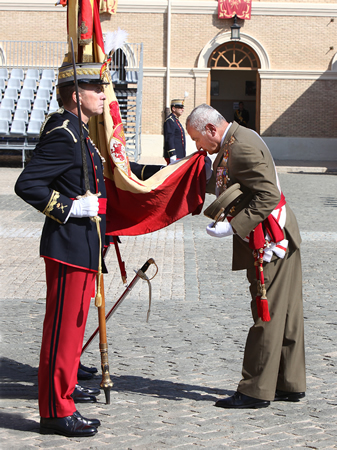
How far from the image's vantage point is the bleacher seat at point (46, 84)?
68.7 feet

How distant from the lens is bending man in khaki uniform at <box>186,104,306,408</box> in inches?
140

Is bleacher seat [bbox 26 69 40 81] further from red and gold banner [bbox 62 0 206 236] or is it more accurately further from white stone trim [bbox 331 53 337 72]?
red and gold banner [bbox 62 0 206 236]

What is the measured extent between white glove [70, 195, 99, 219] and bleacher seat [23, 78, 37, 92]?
18869mm

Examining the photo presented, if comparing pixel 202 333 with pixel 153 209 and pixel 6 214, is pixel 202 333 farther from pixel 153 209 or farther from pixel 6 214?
pixel 6 214

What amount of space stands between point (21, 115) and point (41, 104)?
0.83m

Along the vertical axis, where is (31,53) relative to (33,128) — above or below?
above

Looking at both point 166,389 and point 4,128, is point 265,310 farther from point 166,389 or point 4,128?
point 4,128

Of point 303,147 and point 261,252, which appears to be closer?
point 261,252

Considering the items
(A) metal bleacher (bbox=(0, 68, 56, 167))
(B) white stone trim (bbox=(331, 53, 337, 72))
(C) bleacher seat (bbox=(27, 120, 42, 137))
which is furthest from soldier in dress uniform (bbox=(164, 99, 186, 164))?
(B) white stone trim (bbox=(331, 53, 337, 72))

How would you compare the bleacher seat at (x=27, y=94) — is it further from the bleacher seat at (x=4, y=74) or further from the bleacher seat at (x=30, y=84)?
the bleacher seat at (x=4, y=74)

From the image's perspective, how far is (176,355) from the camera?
467 centimetres

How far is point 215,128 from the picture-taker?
12.0 feet

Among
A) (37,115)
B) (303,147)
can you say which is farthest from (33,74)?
(303,147)

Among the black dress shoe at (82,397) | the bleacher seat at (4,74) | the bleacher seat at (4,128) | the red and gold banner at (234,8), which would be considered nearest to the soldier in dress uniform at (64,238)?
the black dress shoe at (82,397)
